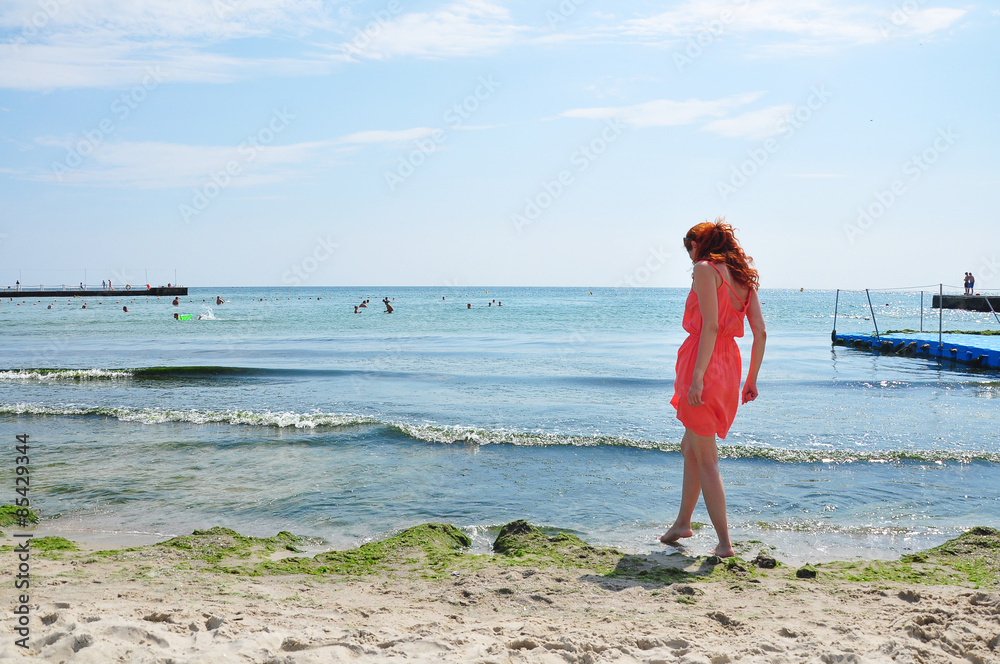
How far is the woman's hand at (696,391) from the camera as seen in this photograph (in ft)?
14.4

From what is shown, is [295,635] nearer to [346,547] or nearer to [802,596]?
[346,547]

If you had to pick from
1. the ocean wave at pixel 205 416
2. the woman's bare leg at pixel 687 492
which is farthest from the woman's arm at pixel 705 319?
the ocean wave at pixel 205 416

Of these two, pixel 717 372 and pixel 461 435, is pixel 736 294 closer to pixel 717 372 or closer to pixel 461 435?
pixel 717 372

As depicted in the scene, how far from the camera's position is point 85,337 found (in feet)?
104

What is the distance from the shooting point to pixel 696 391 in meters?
4.39

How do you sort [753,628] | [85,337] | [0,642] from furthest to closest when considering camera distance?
[85,337], [753,628], [0,642]

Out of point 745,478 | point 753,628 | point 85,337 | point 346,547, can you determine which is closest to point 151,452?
point 346,547

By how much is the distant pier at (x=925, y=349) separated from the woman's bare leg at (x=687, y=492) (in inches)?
704

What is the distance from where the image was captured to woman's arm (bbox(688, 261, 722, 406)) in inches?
171

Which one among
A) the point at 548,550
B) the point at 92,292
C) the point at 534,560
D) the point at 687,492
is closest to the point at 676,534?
the point at 687,492

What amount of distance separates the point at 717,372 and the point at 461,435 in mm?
5843

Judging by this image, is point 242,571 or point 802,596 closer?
point 802,596

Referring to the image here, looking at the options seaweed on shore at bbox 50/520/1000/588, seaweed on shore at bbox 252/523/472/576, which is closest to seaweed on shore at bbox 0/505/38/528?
seaweed on shore at bbox 50/520/1000/588

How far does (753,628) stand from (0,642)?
3658 mm
